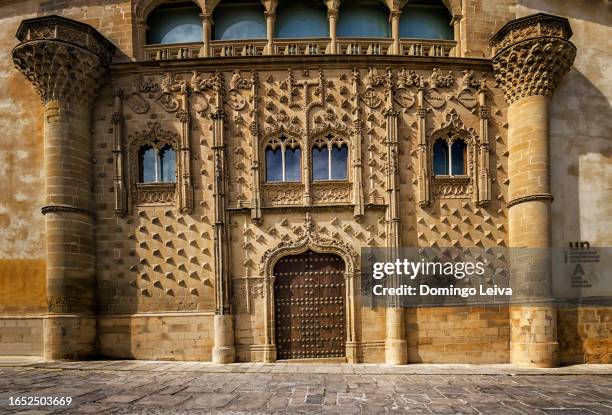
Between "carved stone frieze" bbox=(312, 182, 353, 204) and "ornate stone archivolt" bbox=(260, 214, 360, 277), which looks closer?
"ornate stone archivolt" bbox=(260, 214, 360, 277)

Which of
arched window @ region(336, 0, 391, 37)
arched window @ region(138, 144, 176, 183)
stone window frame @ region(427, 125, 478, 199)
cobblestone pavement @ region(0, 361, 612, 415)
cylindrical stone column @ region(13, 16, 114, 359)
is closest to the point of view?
cobblestone pavement @ region(0, 361, 612, 415)

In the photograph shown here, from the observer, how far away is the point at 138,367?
1042cm

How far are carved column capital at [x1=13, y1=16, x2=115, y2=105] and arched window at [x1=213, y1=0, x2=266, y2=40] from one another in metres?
3.34

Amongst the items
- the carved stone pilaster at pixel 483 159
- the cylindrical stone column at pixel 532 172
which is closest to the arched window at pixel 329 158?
the carved stone pilaster at pixel 483 159

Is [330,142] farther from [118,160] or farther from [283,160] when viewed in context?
[118,160]

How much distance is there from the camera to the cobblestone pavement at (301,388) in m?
7.19

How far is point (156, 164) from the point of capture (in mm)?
12195

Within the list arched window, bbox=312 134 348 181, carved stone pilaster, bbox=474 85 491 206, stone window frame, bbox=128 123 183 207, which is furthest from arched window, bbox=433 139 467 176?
stone window frame, bbox=128 123 183 207

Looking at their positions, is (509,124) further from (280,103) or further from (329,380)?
(329,380)

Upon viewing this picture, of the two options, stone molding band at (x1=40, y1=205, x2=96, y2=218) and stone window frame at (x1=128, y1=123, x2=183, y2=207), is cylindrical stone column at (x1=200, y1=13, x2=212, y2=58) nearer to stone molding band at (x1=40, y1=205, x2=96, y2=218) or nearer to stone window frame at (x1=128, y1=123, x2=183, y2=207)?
stone window frame at (x1=128, y1=123, x2=183, y2=207)

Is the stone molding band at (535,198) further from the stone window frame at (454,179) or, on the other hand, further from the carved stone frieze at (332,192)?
the carved stone frieze at (332,192)

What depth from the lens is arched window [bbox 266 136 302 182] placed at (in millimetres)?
12094

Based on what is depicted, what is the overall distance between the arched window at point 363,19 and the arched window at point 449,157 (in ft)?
12.2

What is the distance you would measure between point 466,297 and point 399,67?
21.6 feet
